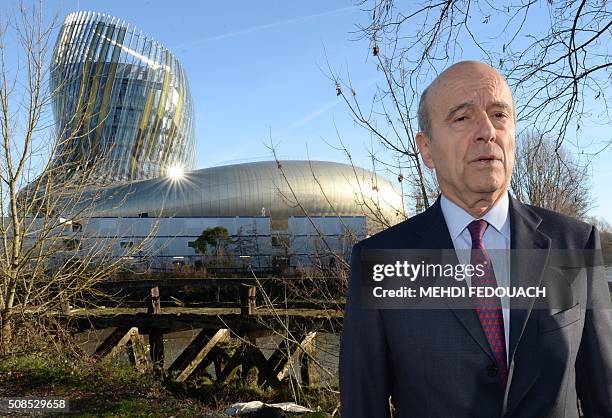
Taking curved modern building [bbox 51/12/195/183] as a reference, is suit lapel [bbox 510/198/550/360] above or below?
below

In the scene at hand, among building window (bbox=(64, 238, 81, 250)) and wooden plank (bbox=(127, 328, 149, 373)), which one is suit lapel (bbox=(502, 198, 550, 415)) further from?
wooden plank (bbox=(127, 328, 149, 373))

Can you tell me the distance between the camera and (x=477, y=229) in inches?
67.0

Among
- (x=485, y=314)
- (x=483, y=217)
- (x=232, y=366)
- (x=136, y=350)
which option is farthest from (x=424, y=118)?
(x=136, y=350)

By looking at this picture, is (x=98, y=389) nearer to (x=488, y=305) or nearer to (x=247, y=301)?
(x=247, y=301)

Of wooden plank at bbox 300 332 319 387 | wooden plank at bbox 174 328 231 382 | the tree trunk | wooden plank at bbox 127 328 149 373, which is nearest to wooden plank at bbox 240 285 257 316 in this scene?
wooden plank at bbox 174 328 231 382

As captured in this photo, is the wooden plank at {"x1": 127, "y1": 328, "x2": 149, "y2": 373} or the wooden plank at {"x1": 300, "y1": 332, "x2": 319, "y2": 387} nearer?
the wooden plank at {"x1": 300, "y1": 332, "x2": 319, "y2": 387}

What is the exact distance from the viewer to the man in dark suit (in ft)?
5.24

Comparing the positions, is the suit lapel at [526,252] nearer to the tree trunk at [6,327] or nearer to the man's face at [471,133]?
the man's face at [471,133]

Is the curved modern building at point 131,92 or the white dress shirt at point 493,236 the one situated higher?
the curved modern building at point 131,92

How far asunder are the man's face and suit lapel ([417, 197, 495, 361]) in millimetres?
99

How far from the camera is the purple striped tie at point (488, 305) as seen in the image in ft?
5.28

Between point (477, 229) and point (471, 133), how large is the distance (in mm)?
290

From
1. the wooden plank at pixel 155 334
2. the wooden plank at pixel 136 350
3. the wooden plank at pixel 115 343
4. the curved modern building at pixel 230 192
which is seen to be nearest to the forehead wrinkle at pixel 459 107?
the wooden plank at pixel 136 350

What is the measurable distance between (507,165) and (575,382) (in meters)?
0.70
